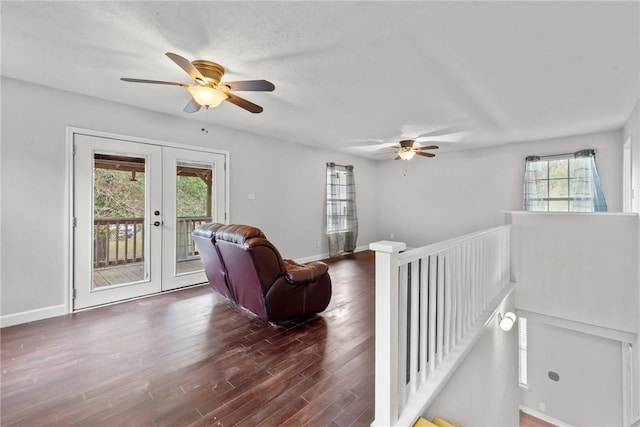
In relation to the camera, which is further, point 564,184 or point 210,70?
point 564,184

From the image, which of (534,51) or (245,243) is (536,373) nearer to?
(534,51)

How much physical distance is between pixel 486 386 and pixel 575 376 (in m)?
2.58

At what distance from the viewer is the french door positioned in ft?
10.5

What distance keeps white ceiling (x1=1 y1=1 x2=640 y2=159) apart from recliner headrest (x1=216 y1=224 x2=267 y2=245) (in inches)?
57.1

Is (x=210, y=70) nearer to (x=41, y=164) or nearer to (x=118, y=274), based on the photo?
(x=41, y=164)

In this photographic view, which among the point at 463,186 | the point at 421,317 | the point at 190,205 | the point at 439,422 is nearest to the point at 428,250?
the point at 421,317

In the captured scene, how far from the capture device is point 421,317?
5.60 feet

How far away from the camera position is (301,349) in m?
2.34

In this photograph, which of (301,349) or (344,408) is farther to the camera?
(301,349)

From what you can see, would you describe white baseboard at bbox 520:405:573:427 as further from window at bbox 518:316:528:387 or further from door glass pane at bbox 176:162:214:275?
door glass pane at bbox 176:162:214:275

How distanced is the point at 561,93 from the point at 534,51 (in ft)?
4.06

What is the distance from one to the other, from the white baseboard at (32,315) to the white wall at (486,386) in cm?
375

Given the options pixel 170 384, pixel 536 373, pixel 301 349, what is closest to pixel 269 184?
pixel 301 349

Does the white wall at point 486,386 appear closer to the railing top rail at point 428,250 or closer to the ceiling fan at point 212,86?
the railing top rail at point 428,250
